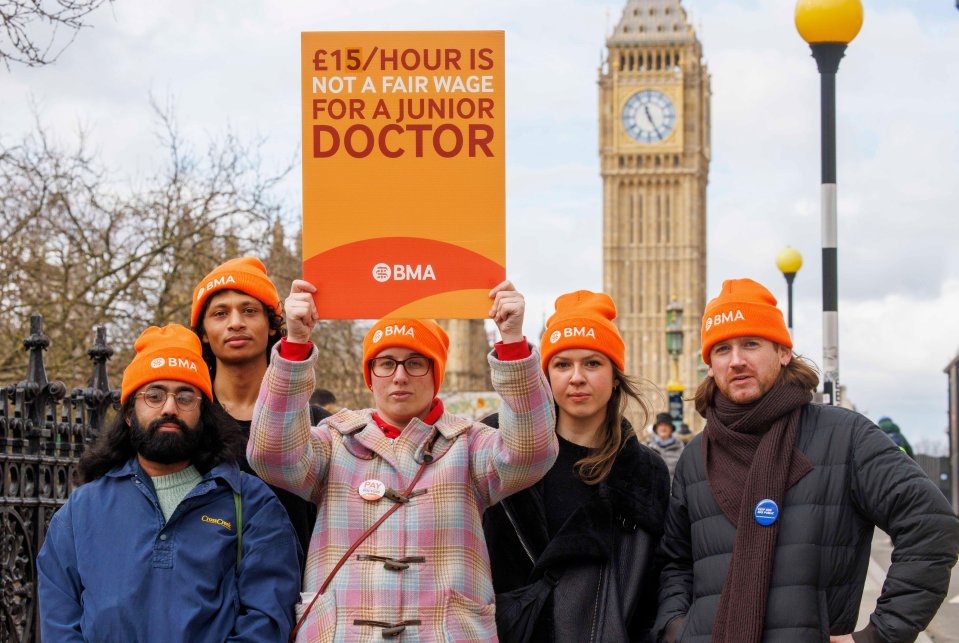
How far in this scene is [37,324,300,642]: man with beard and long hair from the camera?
14.9ft

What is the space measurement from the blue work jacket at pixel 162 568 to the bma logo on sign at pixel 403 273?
2.46ft

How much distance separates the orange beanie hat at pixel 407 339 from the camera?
191 inches

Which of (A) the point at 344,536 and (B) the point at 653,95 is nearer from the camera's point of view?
(A) the point at 344,536

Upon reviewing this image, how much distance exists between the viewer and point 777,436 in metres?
4.82

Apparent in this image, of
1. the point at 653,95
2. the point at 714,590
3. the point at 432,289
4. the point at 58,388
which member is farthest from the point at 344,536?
the point at 653,95

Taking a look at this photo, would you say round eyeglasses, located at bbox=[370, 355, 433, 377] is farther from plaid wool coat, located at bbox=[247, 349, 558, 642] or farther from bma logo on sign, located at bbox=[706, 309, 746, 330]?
bma logo on sign, located at bbox=[706, 309, 746, 330]

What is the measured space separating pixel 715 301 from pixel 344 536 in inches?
56.0

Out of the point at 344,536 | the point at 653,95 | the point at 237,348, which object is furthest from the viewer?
the point at 653,95

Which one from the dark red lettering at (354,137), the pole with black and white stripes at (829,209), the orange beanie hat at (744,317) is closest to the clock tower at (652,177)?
the pole with black and white stripes at (829,209)

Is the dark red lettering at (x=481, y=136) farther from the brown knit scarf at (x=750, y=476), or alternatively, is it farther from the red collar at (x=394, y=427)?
the brown knit scarf at (x=750, y=476)

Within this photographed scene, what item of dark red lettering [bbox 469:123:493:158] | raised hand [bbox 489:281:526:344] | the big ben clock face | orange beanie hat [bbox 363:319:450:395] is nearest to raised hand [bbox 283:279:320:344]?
orange beanie hat [bbox 363:319:450:395]

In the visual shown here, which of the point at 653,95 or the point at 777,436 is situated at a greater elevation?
the point at 653,95

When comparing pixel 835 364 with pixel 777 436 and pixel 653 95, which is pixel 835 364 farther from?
pixel 653 95

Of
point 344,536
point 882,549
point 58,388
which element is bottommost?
point 882,549
